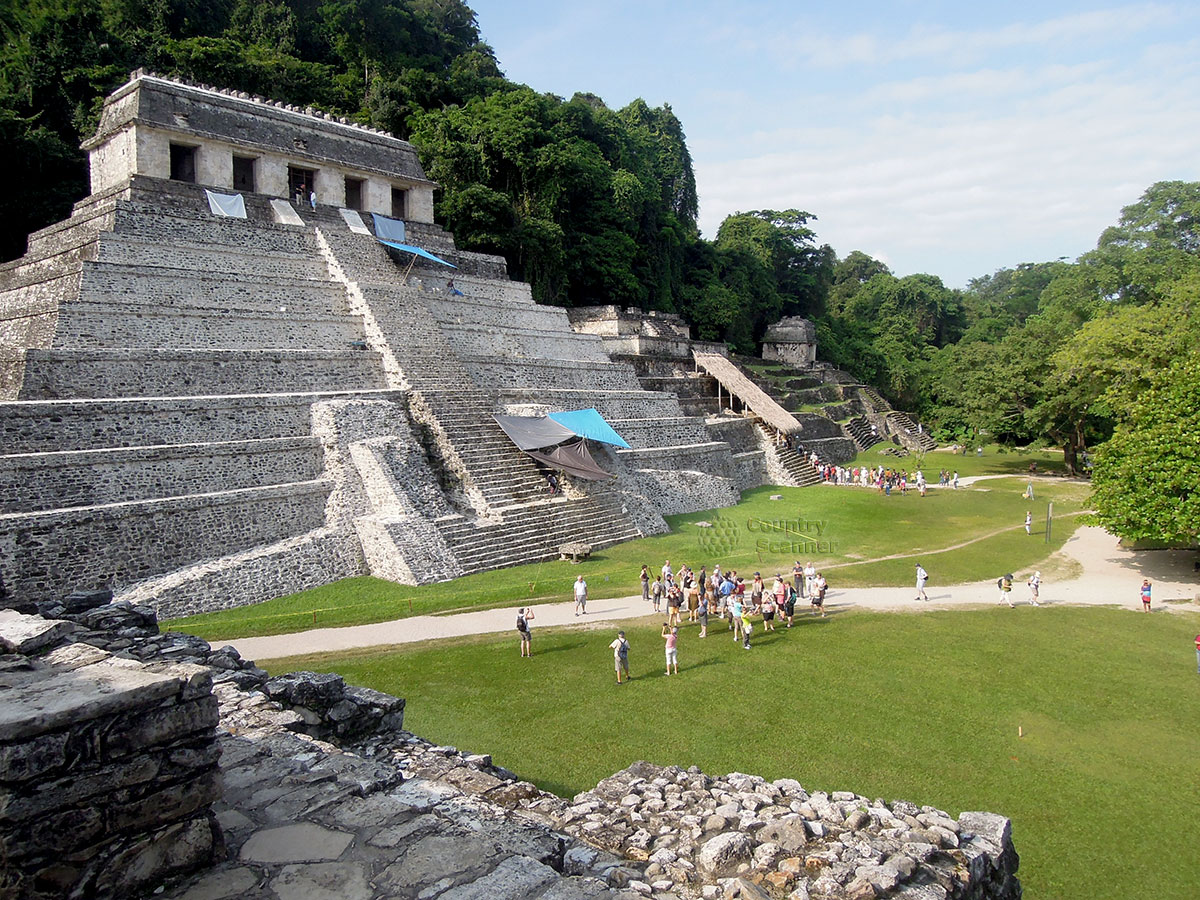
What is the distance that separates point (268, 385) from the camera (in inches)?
738

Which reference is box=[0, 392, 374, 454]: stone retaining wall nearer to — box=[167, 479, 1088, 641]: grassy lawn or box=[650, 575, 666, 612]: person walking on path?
box=[167, 479, 1088, 641]: grassy lawn

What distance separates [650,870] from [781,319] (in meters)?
52.7

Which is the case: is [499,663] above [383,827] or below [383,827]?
below

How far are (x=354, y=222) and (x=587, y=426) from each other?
42.0ft

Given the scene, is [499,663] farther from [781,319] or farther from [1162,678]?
[781,319]

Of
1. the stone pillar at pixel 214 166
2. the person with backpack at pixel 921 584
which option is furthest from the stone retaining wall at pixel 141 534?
the stone pillar at pixel 214 166

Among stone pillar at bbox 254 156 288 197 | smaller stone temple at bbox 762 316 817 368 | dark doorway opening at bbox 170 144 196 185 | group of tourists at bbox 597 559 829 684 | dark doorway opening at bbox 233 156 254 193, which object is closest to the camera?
group of tourists at bbox 597 559 829 684

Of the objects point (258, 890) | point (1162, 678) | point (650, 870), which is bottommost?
point (1162, 678)

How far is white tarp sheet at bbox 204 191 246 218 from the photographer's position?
78.8ft

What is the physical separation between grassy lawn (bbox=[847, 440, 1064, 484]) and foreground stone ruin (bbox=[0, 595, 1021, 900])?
103 ft

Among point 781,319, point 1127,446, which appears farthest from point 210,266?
point 781,319

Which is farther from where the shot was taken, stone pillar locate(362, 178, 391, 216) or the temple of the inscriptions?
stone pillar locate(362, 178, 391, 216)

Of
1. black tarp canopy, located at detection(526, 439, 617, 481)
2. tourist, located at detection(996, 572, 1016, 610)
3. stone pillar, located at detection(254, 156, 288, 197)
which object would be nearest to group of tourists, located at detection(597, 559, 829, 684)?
tourist, located at detection(996, 572, 1016, 610)

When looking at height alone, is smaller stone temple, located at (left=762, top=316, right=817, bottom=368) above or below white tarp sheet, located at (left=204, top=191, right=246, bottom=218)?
below
